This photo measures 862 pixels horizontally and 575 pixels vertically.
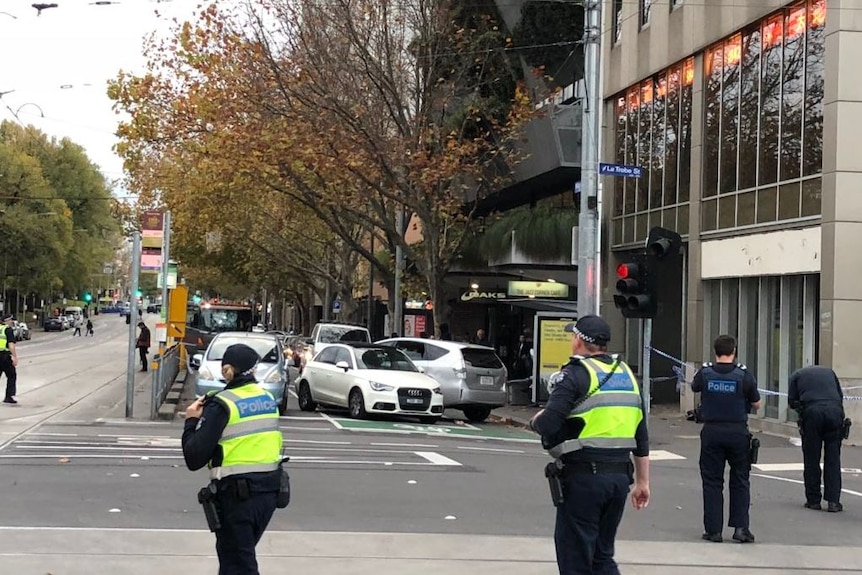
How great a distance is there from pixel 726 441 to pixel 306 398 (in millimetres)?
13490

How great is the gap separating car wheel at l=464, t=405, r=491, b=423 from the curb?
5.93 meters

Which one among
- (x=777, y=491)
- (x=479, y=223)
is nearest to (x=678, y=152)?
(x=479, y=223)

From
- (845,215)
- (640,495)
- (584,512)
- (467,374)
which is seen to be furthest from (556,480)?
(467,374)

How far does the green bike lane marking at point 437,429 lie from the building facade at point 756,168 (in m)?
4.96

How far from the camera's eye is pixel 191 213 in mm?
35281

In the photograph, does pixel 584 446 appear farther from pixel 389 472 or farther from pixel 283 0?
pixel 283 0

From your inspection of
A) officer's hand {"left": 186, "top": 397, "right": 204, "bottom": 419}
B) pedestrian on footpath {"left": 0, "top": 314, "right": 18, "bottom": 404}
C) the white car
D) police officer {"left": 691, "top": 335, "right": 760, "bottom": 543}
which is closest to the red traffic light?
the white car

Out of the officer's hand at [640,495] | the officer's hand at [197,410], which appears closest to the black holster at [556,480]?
the officer's hand at [640,495]

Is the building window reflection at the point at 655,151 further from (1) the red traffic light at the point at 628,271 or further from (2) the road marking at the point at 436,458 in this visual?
(2) the road marking at the point at 436,458

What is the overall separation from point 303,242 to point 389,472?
124 ft

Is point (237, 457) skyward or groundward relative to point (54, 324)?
skyward

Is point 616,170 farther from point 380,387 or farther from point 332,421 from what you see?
point 332,421

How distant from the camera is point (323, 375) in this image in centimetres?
2041

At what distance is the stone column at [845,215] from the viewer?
1745 centimetres
